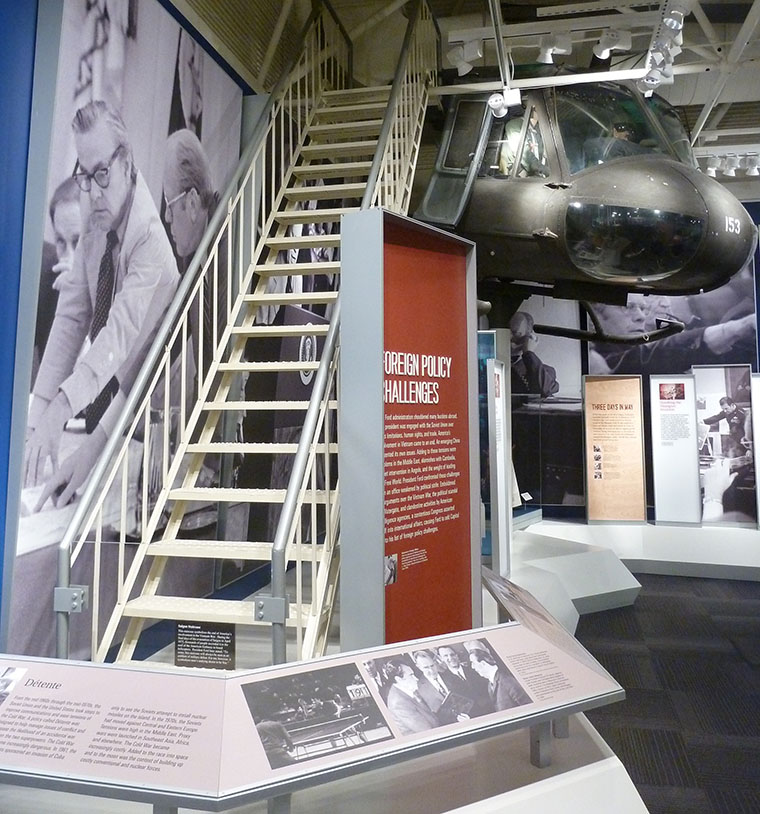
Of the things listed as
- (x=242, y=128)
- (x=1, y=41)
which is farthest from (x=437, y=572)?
(x=242, y=128)

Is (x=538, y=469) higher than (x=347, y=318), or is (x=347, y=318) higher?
(x=347, y=318)

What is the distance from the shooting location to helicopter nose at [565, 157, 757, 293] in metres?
4.69

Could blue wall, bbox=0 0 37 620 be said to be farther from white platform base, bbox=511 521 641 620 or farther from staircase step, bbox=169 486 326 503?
white platform base, bbox=511 521 641 620

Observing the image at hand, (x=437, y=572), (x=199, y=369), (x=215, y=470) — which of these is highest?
(x=199, y=369)

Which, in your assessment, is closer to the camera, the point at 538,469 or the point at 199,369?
the point at 199,369

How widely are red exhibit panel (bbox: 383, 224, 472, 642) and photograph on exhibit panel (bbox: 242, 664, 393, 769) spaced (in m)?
0.68

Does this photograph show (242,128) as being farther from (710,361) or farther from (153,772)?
(710,361)

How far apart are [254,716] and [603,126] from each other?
4.96 meters

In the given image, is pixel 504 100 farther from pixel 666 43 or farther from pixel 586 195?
pixel 666 43

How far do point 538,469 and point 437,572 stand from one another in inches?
226

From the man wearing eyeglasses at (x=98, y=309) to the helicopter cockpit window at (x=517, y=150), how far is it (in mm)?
2853

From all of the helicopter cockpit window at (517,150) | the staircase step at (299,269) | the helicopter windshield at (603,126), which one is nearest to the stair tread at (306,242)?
the staircase step at (299,269)

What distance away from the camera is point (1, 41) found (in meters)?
2.50

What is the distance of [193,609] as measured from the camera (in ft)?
8.34
